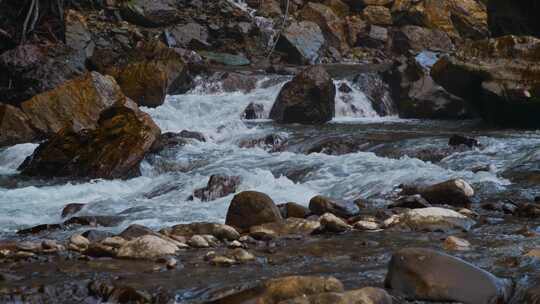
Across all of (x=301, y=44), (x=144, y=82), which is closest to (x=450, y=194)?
(x=144, y=82)

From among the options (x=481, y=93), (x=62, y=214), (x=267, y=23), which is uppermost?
(x=267, y=23)

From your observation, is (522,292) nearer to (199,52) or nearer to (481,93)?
(481,93)

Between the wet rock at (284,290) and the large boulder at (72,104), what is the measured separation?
1004 cm

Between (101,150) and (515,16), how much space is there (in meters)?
10.0

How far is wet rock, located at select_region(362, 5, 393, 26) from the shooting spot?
97.5 feet

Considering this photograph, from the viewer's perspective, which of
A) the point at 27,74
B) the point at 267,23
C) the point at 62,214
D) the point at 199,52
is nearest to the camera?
the point at 62,214

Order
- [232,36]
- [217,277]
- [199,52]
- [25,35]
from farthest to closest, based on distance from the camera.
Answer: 1. [232,36]
2. [199,52]
3. [25,35]
4. [217,277]

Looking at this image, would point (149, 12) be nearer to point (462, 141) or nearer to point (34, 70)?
point (34, 70)

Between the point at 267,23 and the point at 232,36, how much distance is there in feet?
8.19

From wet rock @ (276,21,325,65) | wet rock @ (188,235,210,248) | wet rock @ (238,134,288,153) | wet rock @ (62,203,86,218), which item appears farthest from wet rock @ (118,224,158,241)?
wet rock @ (276,21,325,65)

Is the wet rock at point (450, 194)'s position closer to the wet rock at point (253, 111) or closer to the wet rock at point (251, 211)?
the wet rock at point (251, 211)

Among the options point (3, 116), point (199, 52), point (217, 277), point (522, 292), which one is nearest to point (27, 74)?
point (3, 116)

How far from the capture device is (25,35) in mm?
20297

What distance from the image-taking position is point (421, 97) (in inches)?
645
